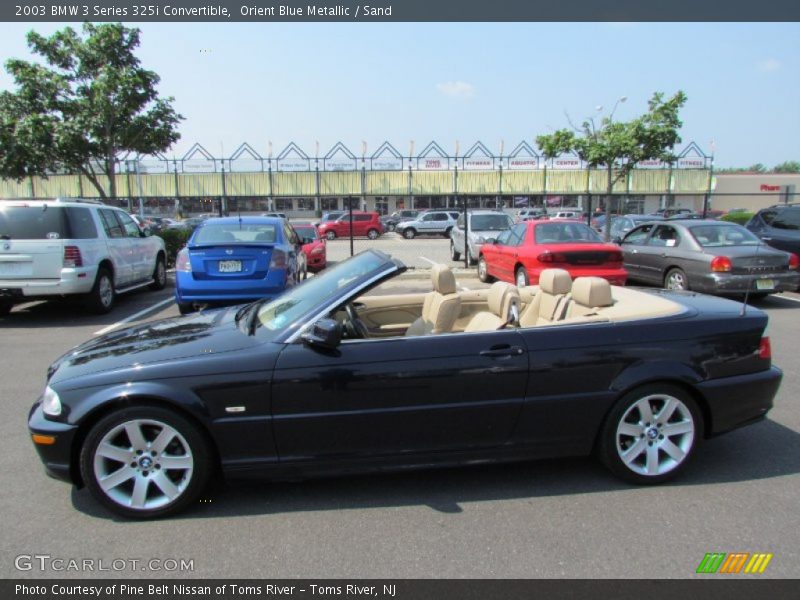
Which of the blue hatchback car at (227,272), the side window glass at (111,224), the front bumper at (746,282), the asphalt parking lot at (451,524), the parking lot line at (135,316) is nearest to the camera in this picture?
the asphalt parking lot at (451,524)

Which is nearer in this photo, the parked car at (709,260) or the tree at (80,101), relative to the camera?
the parked car at (709,260)

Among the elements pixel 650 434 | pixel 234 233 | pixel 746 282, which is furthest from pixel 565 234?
pixel 650 434

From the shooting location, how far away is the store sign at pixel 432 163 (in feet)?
171

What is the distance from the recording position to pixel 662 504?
3.09 metres

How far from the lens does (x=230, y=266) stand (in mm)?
7660

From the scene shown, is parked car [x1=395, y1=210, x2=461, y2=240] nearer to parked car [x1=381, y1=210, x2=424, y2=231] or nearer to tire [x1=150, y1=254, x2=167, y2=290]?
parked car [x1=381, y1=210, x2=424, y2=231]

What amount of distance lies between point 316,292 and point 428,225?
103ft

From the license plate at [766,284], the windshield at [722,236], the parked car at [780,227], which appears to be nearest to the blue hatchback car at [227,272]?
the windshield at [722,236]

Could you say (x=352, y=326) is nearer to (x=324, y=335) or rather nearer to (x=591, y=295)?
(x=324, y=335)

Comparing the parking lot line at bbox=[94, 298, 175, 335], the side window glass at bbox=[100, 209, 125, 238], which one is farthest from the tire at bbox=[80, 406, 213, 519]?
the side window glass at bbox=[100, 209, 125, 238]

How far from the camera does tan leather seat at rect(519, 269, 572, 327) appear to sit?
4.00 metres

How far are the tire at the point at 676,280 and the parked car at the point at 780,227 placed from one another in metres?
3.14

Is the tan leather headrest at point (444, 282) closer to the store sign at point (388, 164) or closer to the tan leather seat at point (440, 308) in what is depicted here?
the tan leather seat at point (440, 308)
